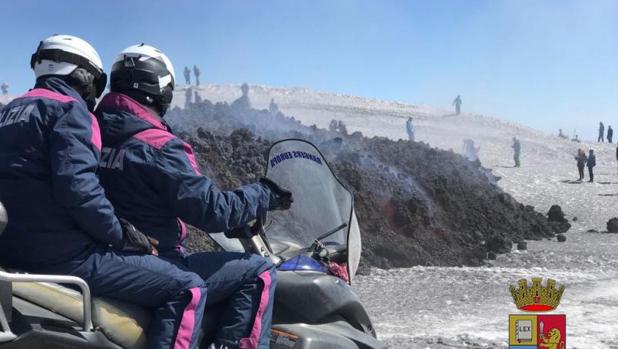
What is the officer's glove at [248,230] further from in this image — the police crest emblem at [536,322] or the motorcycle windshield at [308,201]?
the police crest emblem at [536,322]

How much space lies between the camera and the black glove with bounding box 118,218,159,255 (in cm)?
302

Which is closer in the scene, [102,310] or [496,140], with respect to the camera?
[102,310]

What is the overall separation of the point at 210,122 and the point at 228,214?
18.0 m

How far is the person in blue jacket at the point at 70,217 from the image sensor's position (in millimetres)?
2852

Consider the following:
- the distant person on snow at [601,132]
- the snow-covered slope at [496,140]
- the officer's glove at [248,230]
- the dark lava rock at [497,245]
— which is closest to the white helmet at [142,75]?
the officer's glove at [248,230]

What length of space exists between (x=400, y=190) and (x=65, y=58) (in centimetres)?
1400

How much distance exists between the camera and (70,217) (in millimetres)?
2912

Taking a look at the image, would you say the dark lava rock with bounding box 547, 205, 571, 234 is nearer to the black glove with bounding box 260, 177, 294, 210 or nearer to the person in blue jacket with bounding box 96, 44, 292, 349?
the black glove with bounding box 260, 177, 294, 210

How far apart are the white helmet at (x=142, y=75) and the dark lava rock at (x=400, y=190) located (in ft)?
26.4

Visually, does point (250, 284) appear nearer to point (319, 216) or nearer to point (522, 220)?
point (319, 216)

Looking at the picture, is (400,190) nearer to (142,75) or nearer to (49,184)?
(142,75)

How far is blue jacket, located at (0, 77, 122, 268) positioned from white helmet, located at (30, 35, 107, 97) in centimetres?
24

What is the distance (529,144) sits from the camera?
4125 cm

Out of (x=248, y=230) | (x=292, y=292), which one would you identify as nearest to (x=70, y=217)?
(x=248, y=230)
